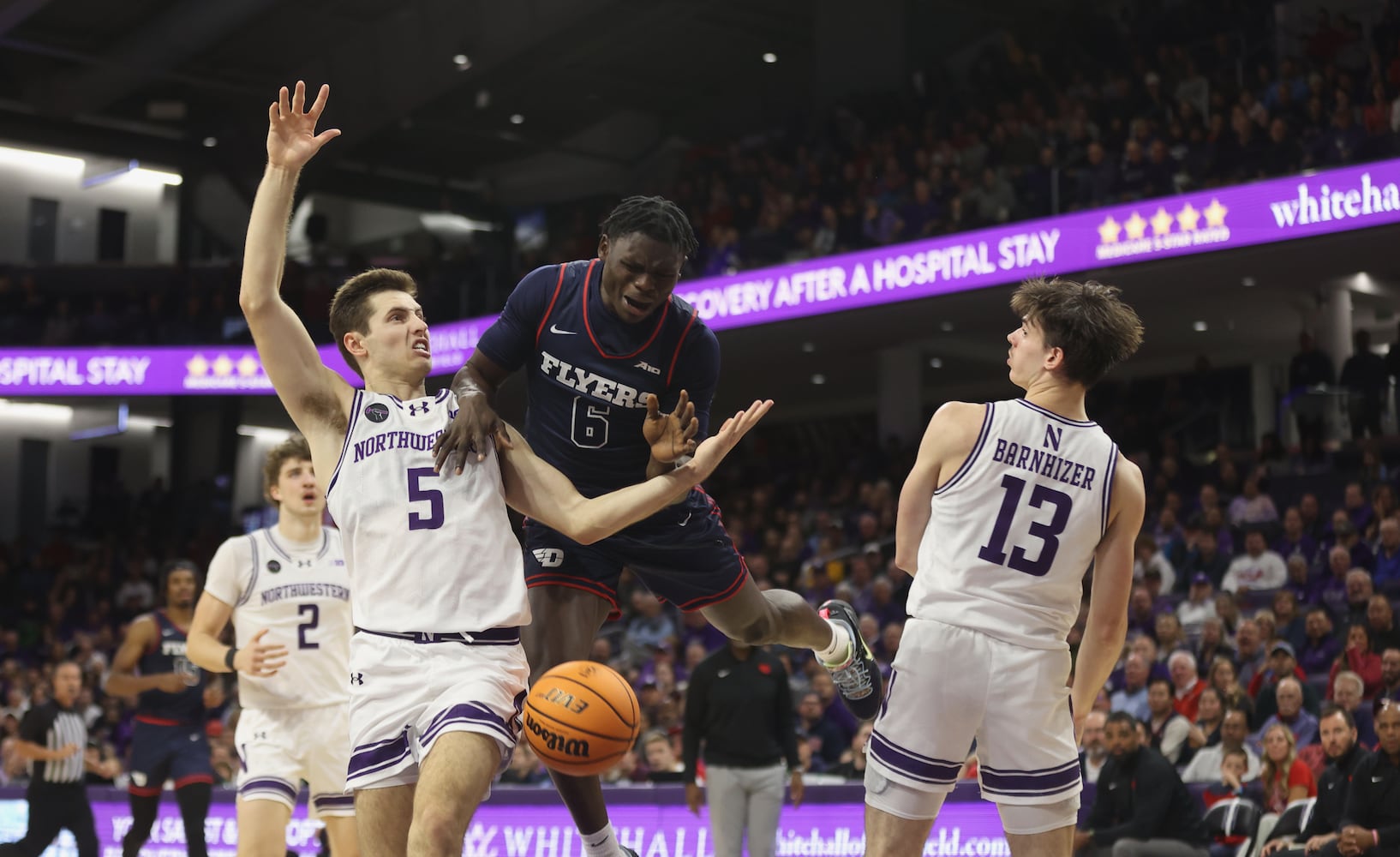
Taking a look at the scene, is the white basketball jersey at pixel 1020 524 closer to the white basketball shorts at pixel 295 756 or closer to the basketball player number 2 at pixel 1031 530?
the basketball player number 2 at pixel 1031 530

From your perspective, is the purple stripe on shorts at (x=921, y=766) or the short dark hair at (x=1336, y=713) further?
the short dark hair at (x=1336, y=713)

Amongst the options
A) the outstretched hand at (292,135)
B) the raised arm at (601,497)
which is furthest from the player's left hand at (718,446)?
the outstretched hand at (292,135)

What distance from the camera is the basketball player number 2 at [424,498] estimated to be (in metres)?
4.33

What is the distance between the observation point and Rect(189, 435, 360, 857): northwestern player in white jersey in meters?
6.79

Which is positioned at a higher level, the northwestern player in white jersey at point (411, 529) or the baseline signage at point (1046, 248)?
the baseline signage at point (1046, 248)

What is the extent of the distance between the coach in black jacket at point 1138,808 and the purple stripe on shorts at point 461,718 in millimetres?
6328

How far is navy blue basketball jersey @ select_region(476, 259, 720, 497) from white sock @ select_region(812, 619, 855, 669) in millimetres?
1337

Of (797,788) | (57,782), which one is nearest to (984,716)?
(797,788)

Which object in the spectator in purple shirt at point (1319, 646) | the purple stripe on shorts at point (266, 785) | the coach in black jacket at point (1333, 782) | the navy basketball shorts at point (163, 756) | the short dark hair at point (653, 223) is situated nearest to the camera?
the short dark hair at point (653, 223)

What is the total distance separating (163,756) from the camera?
9055 millimetres

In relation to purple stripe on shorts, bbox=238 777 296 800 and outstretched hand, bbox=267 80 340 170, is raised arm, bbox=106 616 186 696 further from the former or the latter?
outstretched hand, bbox=267 80 340 170

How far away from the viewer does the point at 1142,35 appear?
1934 centimetres

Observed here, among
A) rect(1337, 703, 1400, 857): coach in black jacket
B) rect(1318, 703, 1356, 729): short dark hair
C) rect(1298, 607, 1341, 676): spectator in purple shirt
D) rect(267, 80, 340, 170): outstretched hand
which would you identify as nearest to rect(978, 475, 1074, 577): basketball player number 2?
rect(267, 80, 340, 170): outstretched hand

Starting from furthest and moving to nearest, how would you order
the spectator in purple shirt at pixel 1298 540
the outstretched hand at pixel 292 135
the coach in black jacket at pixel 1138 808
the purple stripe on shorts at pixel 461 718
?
the spectator in purple shirt at pixel 1298 540 → the coach in black jacket at pixel 1138 808 → the outstretched hand at pixel 292 135 → the purple stripe on shorts at pixel 461 718
